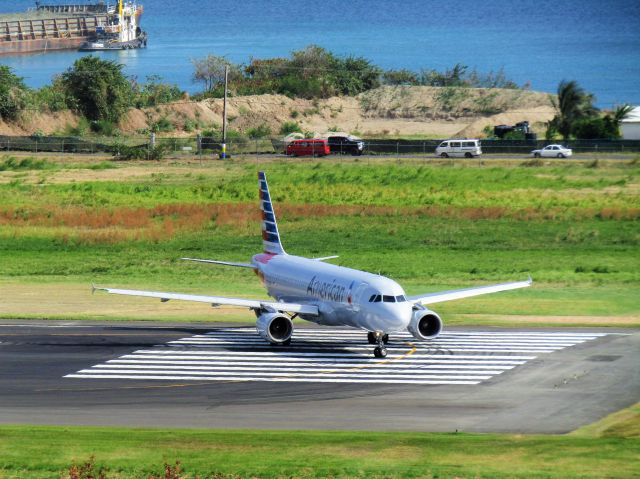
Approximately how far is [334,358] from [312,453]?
15770 mm

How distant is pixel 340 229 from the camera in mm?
90062

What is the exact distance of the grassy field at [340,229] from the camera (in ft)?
214

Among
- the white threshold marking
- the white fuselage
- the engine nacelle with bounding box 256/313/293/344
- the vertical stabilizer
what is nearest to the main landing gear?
the white threshold marking

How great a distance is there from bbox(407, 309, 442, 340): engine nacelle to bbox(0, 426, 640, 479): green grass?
13.0 meters

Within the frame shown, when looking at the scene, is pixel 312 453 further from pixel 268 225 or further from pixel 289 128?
pixel 289 128

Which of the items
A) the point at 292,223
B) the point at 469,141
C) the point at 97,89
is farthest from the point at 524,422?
the point at 97,89

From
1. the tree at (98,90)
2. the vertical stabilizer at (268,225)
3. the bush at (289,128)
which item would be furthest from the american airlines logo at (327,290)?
the tree at (98,90)

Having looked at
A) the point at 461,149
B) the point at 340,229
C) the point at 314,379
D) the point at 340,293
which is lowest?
the point at 340,229

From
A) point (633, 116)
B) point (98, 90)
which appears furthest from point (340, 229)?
point (98, 90)

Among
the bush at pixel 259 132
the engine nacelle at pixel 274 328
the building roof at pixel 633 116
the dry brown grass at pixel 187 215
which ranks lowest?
the dry brown grass at pixel 187 215

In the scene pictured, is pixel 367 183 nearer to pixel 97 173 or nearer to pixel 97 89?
pixel 97 173

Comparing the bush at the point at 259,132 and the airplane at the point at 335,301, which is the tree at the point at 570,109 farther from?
the airplane at the point at 335,301

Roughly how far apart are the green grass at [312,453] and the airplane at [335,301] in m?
11.4

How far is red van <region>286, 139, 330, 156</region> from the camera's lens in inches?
5492
